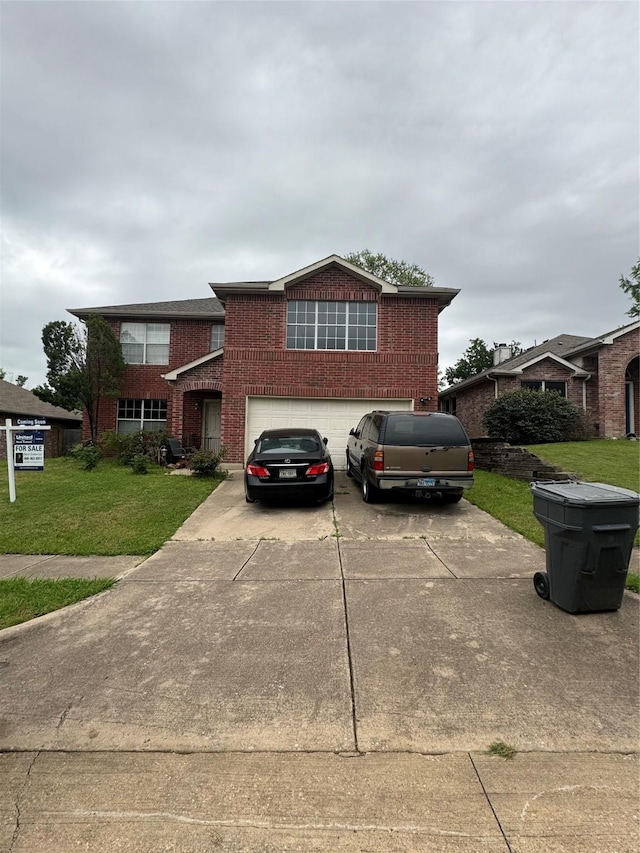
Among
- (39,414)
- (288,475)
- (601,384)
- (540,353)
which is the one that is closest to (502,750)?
(288,475)

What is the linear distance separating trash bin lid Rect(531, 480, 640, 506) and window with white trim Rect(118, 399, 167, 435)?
15.7 meters

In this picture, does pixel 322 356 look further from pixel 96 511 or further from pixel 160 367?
pixel 96 511

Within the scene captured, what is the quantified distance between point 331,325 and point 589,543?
11.0 meters

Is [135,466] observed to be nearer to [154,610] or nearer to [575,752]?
[154,610]

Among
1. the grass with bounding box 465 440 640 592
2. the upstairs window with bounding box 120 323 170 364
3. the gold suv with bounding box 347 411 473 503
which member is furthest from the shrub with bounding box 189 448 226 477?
the upstairs window with bounding box 120 323 170 364

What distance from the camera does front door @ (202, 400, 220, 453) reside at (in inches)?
671

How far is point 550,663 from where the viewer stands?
338cm

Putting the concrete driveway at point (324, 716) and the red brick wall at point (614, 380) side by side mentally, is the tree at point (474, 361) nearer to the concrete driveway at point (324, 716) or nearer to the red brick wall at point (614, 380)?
the red brick wall at point (614, 380)

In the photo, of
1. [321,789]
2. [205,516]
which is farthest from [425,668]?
[205,516]

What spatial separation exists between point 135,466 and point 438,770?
11.6 meters

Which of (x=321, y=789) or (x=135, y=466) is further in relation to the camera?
(x=135, y=466)

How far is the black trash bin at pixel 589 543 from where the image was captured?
4.00m

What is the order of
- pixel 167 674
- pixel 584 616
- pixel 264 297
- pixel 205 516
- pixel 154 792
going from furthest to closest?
pixel 264 297, pixel 205 516, pixel 584 616, pixel 167 674, pixel 154 792

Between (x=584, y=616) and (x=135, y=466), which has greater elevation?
(x=135, y=466)
